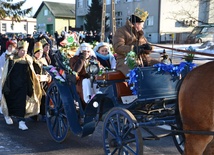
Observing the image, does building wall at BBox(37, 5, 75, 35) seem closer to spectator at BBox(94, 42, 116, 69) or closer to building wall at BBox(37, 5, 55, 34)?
building wall at BBox(37, 5, 55, 34)

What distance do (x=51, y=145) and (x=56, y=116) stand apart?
55cm

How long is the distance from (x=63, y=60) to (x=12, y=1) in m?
28.8

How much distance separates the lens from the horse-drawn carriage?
400 centimetres

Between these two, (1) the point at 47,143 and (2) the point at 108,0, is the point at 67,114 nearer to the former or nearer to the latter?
(1) the point at 47,143

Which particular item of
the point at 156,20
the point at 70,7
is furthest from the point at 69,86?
the point at 70,7

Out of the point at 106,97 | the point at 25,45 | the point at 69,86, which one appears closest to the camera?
the point at 106,97

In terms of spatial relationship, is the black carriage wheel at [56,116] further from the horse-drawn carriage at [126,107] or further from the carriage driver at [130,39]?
the carriage driver at [130,39]

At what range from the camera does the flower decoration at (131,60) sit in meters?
4.29

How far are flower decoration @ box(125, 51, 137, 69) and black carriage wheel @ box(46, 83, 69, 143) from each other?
1.70 meters

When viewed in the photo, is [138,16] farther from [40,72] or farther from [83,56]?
[40,72]

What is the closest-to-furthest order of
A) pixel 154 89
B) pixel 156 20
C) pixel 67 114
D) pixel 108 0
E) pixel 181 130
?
pixel 181 130, pixel 154 89, pixel 67 114, pixel 156 20, pixel 108 0

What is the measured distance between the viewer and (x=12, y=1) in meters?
32.2

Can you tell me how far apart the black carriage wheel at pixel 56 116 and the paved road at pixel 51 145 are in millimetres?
139

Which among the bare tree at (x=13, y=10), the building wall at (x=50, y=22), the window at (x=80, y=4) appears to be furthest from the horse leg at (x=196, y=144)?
the building wall at (x=50, y=22)
